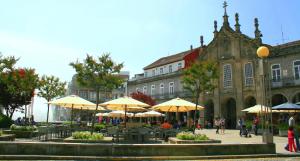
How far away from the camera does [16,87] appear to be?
107 ft

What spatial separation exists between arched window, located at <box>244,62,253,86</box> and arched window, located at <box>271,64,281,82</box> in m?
2.79

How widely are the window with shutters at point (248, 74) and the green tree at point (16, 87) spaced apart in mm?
24949

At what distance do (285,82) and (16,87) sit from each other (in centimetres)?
2890

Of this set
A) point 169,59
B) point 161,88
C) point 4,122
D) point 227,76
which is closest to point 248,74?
point 227,76

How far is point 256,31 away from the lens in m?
41.0

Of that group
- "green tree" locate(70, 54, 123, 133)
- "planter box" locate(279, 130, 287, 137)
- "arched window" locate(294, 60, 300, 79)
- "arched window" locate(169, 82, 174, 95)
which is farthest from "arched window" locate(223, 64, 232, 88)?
"green tree" locate(70, 54, 123, 133)

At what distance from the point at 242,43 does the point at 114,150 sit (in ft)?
110

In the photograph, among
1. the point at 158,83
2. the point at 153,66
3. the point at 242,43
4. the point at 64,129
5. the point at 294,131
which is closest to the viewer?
the point at 294,131

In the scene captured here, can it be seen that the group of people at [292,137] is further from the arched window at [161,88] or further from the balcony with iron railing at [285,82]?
the arched window at [161,88]

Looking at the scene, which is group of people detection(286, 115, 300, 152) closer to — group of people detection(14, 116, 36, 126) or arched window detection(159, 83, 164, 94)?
group of people detection(14, 116, 36, 126)

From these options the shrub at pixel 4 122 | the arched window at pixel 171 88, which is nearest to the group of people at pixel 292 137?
the shrub at pixel 4 122

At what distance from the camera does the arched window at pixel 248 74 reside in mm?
41125

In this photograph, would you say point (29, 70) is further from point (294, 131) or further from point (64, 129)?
point (294, 131)

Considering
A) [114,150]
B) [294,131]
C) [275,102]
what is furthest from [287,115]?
[114,150]
